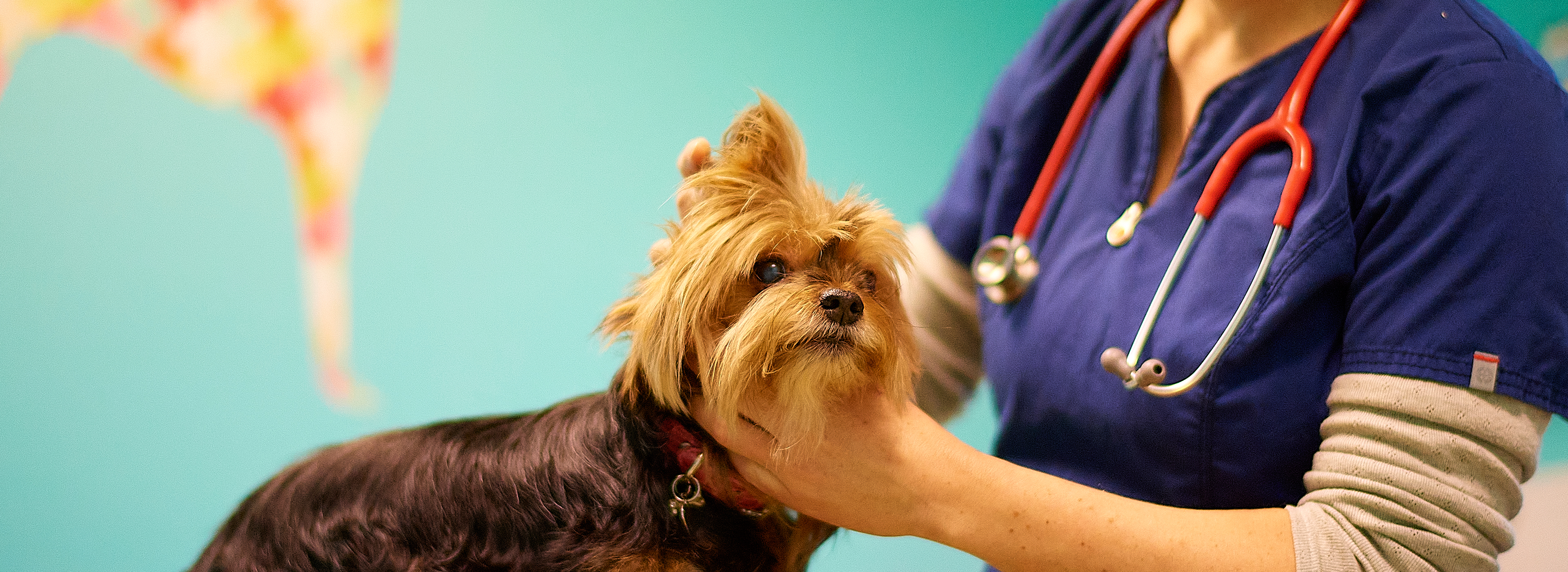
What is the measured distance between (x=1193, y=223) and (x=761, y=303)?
52cm

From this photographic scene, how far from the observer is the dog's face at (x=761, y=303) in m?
0.96

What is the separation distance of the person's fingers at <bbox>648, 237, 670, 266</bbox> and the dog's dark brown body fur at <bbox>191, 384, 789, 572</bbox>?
0.18 meters

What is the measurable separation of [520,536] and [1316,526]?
0.86 meters

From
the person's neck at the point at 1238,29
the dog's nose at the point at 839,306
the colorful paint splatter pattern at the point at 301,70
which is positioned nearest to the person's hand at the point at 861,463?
the dog's nose at the point at 839,306

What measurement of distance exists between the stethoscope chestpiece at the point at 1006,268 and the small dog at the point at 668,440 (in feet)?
0.60

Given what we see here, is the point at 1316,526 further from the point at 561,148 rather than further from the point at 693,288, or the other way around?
the point at 561,148

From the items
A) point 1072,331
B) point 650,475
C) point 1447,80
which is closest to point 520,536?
point 650,475

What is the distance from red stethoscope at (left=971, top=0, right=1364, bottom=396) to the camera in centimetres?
92

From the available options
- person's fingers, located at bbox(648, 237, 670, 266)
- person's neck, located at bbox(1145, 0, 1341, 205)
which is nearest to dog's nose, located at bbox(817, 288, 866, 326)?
person's fingers, located at bbox(648, 237, 670, 266)

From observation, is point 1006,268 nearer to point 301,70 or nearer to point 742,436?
point 742,436

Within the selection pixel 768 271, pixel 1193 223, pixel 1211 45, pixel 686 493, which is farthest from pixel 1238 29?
pixel 686 493

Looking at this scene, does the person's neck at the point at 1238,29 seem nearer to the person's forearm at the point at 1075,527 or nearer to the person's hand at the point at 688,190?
the person's forearm at the point at 1075,527

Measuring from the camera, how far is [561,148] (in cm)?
158

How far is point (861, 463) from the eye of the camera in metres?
0.95
